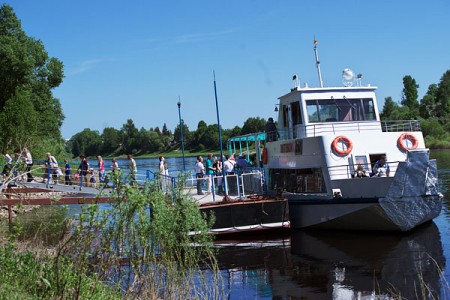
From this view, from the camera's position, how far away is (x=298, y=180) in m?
19.1

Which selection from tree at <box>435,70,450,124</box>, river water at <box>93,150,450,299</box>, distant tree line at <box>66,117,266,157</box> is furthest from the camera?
distant tree line at <box>66,117,266,157</box>

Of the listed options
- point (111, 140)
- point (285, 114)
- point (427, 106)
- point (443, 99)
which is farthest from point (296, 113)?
point (111, 140)

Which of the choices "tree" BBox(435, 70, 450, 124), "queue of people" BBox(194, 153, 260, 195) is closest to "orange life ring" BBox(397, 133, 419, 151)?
"queue of people" BBox(194, 153, 260, 195)

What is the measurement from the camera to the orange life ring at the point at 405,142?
59.5ft

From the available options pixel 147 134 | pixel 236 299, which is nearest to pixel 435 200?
pixel 236 299

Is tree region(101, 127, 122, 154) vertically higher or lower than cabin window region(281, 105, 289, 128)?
higher

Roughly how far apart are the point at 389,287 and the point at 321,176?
21.3 ft

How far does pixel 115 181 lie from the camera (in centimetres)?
854

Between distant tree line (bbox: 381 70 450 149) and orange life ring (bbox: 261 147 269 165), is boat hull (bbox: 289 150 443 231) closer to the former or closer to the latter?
orange life ring (bbox: 261 147 269 165)

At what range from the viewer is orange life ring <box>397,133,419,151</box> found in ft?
59.5

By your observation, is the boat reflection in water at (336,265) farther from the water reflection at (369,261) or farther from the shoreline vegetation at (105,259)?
the shoreline vegetation at (105,259)

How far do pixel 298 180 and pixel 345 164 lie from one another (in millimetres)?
2115

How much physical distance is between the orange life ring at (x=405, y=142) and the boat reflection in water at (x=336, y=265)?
9.16 ft

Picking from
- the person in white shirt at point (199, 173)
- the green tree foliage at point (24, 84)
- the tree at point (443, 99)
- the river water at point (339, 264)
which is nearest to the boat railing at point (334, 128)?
the river water at point (339, 264)
